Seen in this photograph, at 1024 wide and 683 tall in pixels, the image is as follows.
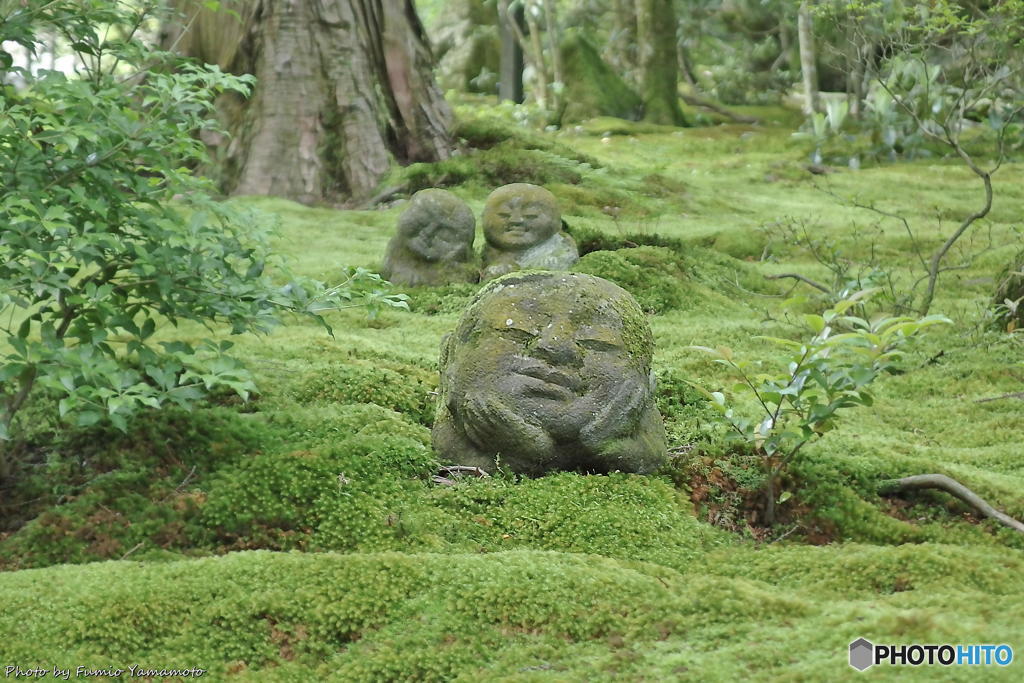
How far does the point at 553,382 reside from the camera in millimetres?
4812

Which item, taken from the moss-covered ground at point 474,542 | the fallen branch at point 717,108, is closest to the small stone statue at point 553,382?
the moss-covered ground at point 474,542

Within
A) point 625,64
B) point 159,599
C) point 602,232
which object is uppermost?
point 625,64

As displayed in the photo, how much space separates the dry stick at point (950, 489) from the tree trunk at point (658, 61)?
16.5 m

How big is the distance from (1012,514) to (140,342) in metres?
4.29

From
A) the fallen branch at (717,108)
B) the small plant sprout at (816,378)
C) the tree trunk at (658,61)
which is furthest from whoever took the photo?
the fallen branch at (717,108)

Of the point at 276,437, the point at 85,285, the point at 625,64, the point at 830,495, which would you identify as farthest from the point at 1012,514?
the point at 625,64

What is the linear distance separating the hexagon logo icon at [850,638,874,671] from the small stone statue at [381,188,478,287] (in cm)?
676

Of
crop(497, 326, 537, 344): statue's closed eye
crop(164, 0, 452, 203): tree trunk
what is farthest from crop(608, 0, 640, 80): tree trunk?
crop(497, 326, 537, 344): statue's closed eye

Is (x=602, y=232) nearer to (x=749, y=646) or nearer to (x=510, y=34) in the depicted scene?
(x=749, y=646)

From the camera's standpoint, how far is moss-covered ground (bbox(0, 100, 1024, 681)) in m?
3.41

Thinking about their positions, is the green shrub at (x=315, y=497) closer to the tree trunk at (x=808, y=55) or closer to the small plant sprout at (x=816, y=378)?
the small plant sprout at (x=816, y=378)

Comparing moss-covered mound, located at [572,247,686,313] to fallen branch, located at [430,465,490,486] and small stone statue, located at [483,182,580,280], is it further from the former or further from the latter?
fallen branch, located at [430,465,490,486]

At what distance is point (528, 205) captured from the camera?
30.0 feet

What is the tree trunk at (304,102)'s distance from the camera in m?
12.1
